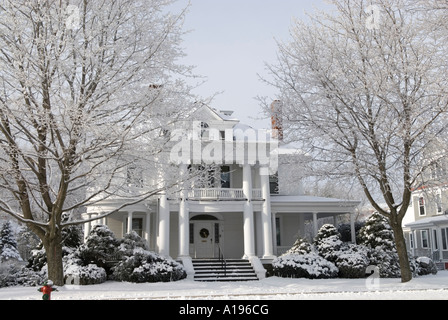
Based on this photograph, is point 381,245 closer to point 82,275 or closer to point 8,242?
point 82,275

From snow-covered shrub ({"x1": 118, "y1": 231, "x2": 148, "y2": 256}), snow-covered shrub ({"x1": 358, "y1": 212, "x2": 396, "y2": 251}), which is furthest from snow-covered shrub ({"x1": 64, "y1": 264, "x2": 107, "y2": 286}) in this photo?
snow-covered shrub ({"x1": 358, "y1": 212, "x2": 396, "y2": 251})

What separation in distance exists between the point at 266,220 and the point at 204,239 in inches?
169

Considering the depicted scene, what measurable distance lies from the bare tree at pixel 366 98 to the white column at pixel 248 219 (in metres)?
8.76

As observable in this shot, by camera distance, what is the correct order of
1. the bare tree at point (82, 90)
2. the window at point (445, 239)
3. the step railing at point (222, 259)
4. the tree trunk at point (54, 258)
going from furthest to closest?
the window at point (445, 239) < the step railing at point (222, 259) < the tree trunk at point (54, 258) < the bare tree at point (82, 90)

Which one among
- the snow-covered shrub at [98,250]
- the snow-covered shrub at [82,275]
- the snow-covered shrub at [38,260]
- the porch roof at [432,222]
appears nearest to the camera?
the snow-covered shrub at [82,275]

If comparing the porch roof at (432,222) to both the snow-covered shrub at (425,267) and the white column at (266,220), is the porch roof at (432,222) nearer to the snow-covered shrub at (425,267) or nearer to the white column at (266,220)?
the snow-covered shrub at (425,267)

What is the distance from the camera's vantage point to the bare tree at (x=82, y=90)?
458 inches

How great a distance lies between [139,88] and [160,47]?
138 centimetres

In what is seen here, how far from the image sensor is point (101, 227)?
69.4 ft

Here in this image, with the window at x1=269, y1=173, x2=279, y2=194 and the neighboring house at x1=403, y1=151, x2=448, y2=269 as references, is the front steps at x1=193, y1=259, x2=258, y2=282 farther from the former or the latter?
the neighboring house at x1=403, y1=151, x2=448, y2=269

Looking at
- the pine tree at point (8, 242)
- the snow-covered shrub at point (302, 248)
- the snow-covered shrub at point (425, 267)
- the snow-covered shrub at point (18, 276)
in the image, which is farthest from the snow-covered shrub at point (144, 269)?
the pine tree at point (8, 242)

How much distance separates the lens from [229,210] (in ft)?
81.5
